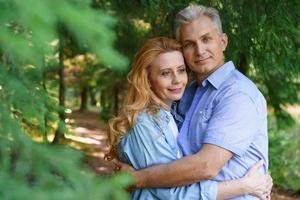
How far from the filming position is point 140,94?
9.98ft

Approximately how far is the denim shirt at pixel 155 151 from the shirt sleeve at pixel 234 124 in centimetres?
23

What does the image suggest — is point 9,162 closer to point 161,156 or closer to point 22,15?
point 22,15

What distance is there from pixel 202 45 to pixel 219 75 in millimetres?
229

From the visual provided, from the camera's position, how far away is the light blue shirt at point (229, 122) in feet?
9.17

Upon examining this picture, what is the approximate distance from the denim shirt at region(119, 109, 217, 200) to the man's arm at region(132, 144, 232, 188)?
0.05 meters

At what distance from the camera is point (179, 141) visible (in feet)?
9.95

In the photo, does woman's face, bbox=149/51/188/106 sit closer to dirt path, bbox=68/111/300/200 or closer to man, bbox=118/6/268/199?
man, bbox=118/6/268/199

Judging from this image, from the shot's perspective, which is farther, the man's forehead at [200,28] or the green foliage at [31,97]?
the man's forehead at [200,28]

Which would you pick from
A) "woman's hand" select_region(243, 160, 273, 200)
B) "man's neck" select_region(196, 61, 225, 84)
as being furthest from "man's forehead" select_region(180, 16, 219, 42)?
"woman's hand" select_region(243, 160, 273, 200)

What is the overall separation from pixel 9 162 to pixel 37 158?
3.6 inches

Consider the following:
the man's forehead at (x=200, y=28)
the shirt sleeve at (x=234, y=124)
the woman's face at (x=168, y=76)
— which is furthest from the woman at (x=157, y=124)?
the shirt sleeve at (x=234, y=124)

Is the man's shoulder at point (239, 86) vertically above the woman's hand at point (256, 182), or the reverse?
the man's shoulder at point (239, 86)

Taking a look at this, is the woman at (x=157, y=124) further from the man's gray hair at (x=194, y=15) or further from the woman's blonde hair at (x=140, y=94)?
the man's gray hair at (x=194, y=15)

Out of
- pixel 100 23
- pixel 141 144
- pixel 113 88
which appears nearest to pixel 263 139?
pixel 141 144
